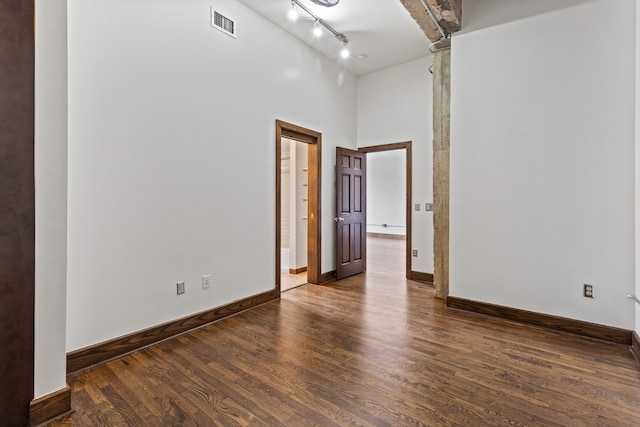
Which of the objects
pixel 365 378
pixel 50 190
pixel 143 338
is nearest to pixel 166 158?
pixel 50 190

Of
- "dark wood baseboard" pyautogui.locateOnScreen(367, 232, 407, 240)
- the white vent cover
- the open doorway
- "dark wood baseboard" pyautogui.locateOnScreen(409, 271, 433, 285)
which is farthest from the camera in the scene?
"dark wood baseboard" pyautogui.locateOnScreen(367, 232, 407, 240)

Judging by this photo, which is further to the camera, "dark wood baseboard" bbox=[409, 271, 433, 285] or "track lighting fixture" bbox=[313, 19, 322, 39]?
"dark wood baseboard" bbox=[409, 271, 433, 285]

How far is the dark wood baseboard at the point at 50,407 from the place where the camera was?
1.68 m

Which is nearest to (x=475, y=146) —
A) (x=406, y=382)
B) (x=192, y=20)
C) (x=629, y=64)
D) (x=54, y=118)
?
(x=629, y=64)

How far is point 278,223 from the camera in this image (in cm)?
396

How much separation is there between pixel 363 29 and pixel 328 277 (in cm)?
351

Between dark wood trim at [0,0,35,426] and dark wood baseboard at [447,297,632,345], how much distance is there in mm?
3691

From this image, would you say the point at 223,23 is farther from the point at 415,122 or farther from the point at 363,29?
the point at 415,122

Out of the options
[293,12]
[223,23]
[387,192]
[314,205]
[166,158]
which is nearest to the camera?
[166,158]

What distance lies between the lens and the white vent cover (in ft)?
10.4

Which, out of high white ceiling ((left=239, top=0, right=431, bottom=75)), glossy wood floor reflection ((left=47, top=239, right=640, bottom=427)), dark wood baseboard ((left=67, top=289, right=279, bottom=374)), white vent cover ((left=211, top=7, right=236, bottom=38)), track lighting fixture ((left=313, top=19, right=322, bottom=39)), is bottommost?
glossy wood floor reflection ((left=47, top=239, right=640, bottom=427))

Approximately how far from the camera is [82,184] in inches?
89.8

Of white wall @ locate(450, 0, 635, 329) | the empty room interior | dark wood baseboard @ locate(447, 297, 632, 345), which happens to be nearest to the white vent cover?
the empty room interior

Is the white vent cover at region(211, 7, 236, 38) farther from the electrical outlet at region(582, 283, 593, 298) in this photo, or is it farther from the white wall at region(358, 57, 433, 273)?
the electrical outlet at region(582, 283, 593, 298)
